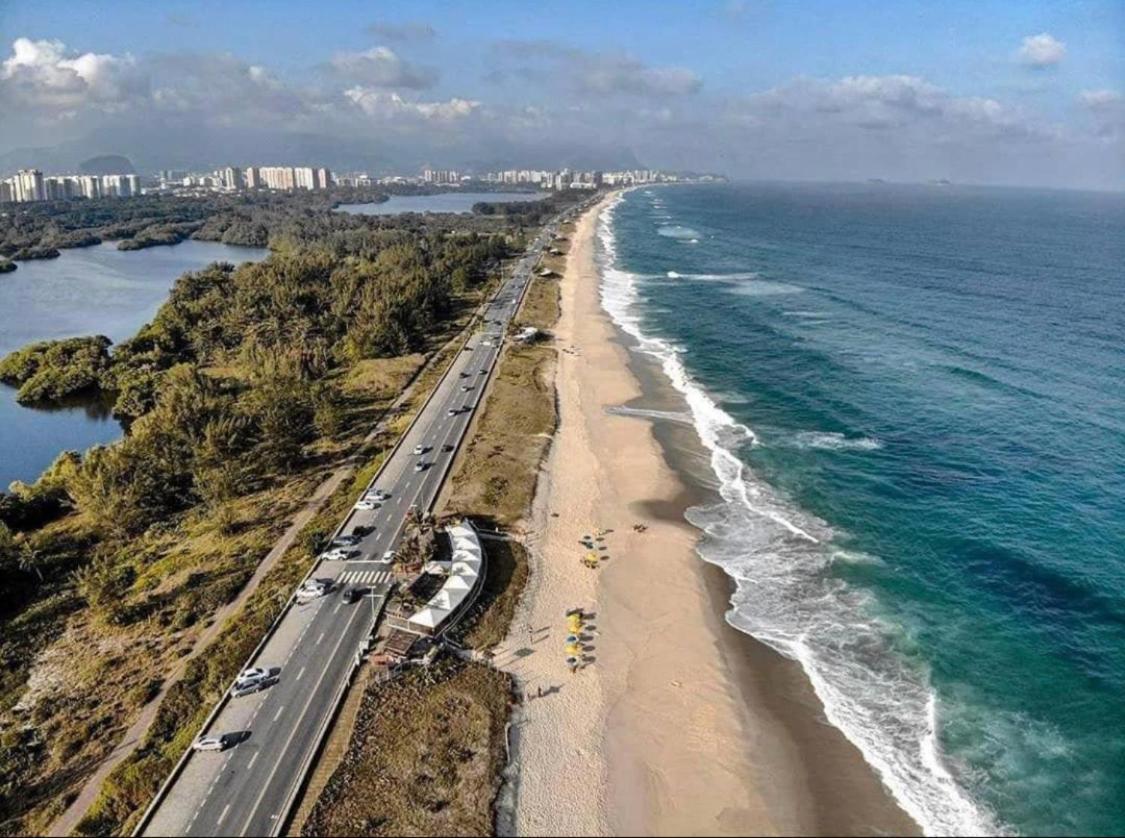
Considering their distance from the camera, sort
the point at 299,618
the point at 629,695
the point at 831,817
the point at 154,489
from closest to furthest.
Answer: the point at 831,817, the point at 629,695, the point at 299,618, the point at 154,489

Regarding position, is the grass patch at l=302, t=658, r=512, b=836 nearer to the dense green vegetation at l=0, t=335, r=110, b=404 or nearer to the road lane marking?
the road lane marking

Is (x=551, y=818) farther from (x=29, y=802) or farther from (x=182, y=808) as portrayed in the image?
(x=29, y=802)

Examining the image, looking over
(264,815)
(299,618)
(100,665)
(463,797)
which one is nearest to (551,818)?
(463,797)

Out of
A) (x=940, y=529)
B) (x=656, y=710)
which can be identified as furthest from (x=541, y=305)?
(x=656, y=710)

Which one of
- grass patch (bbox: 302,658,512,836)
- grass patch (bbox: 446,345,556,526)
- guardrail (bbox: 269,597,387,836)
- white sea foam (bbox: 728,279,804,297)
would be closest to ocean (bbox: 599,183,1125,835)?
grass patch (bbox: 446,345,556,526)

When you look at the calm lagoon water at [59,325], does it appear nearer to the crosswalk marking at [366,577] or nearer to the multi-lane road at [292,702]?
the multi-lane road at [292,702]

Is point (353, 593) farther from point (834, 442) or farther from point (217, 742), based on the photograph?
point (834, 442)
